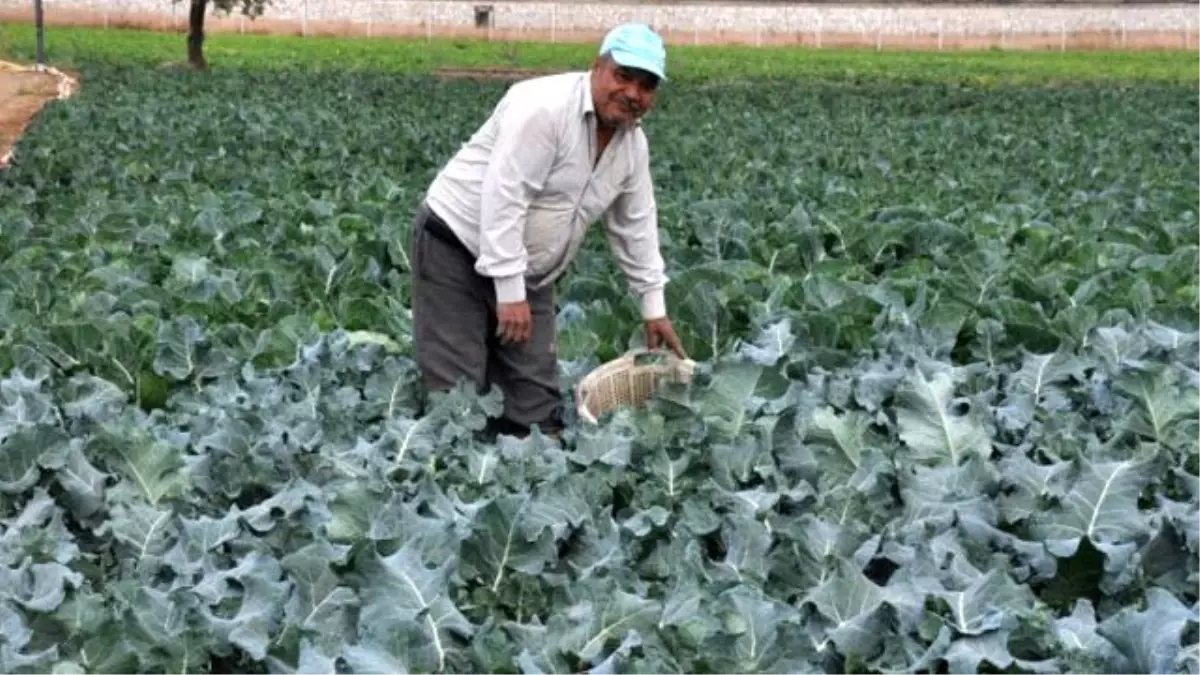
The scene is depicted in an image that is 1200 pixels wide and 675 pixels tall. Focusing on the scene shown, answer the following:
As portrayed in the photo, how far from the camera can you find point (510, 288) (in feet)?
17.3

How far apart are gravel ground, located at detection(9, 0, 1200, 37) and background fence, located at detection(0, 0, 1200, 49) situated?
3 cm

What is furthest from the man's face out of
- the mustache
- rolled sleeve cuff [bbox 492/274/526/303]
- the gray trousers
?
the gray trousers

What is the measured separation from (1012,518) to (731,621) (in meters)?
1.03

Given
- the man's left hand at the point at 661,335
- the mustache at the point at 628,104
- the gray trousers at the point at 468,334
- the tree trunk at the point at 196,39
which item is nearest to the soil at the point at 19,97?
the tree trunk at the point at 196,39

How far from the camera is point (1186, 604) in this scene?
372 centimetres

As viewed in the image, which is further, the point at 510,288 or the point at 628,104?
the point at 510,288

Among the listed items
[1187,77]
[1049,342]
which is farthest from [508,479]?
[1187,77]

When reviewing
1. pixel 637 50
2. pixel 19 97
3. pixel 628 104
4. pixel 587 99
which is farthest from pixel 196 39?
pixel 637 50

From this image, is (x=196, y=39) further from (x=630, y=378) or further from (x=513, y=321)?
(x=513, y=321)

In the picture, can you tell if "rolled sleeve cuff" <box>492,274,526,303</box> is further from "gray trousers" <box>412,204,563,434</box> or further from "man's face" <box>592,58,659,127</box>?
"man's face" <box>592,58,659,127</box>

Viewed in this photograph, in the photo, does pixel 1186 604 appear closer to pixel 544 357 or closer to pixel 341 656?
pixel 341 656

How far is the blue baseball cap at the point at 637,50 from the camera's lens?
4816 millimetres

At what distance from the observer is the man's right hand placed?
17.4 ft

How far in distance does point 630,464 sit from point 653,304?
4.40ft
